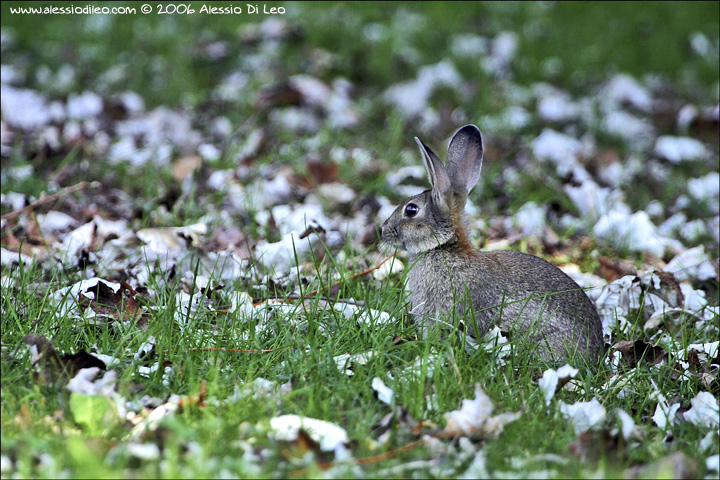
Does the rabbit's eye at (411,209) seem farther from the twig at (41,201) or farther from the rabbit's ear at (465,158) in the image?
the twig at (41,201)

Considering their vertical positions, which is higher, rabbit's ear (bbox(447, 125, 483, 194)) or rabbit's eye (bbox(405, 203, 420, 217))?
rabbit's ear (bbox(447, 125, 483, 194))

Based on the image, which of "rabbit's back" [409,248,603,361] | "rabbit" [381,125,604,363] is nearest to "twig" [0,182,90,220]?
"rabbit" [381,125,604,363]

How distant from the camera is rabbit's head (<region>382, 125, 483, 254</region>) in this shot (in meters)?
4.72

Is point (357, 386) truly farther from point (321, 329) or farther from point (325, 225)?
point (325, 225)

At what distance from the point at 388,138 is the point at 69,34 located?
15.2 ft

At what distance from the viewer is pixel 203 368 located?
12.3 feet

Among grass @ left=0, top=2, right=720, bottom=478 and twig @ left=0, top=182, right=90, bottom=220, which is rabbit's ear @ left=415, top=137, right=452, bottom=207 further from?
twig @ left=0, top=182, right=90, bottom=220

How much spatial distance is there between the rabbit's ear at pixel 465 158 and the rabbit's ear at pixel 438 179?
7cm

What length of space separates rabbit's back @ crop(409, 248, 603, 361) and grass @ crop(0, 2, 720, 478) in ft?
0.63

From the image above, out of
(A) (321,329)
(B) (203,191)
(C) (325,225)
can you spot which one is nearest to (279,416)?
(A) (321,329)

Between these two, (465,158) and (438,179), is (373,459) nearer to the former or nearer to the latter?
(438,179)

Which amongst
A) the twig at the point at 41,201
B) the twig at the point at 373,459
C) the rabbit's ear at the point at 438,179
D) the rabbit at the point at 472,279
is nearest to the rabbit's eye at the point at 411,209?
the rabbit at the point at 472,279

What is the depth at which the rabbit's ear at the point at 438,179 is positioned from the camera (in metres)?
4.62

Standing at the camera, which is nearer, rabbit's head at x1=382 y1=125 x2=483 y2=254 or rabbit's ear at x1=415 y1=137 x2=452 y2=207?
rabbit's ear at x1=415 y1=137 x2=452 y2=207
